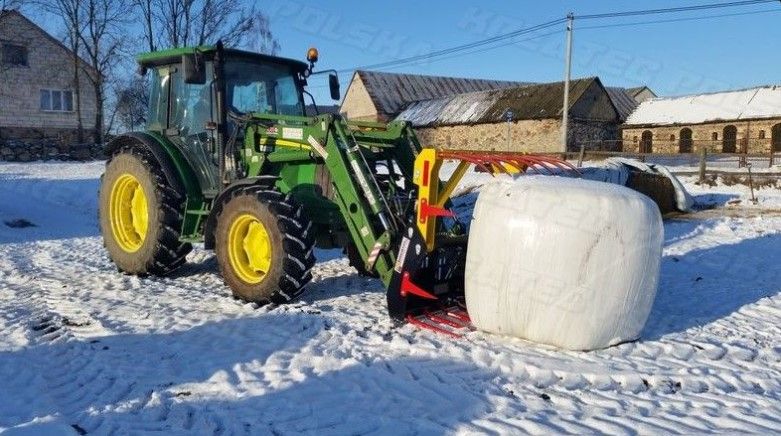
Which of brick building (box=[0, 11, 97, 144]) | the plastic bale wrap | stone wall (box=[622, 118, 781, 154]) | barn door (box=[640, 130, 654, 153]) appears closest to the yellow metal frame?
the plastic bale wrap

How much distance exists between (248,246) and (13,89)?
100 ft

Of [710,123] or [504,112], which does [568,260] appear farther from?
[710,123]

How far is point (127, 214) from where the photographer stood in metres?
7.77

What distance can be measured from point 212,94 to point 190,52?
469mm

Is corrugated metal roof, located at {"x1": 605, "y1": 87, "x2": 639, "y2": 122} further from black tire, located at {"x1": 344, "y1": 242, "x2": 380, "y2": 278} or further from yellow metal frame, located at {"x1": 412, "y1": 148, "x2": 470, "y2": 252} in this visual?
yellow metal frame, located at {"x1": 412, "y1": 148, "x2": 470, "y2": 252}

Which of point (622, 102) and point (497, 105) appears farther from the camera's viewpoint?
point (622, 102)

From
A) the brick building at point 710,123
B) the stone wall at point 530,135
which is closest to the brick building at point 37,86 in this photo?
the stone wall at point 530,135

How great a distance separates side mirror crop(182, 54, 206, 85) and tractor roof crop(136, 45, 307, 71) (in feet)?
0.64

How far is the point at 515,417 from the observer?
3.62 m

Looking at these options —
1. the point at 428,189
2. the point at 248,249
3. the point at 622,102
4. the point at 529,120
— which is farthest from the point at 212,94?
the point at 622,102

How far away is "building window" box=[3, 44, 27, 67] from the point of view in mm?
31250

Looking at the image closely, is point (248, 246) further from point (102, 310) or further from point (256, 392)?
point (256, 392)

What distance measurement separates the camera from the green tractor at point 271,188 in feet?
17.9

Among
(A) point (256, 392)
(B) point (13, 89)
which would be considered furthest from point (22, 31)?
(A) point (256, 392)
